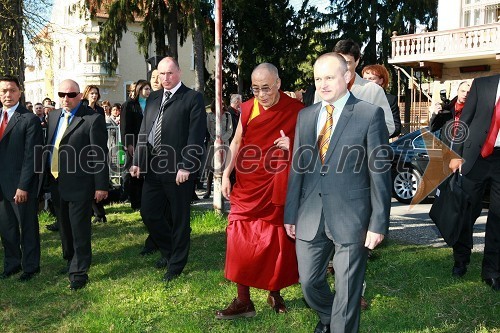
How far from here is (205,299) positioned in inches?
202

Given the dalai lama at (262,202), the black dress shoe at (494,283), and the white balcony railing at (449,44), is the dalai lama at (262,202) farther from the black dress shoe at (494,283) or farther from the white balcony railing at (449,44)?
the white balcony railing at (449,44)

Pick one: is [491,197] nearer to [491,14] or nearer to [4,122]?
[4,122]

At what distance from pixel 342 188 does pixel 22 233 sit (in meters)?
3.88

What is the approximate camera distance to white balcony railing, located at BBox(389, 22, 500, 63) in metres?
21.7

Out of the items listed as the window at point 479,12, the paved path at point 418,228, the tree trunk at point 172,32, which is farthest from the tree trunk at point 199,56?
the paved path at point 418,228

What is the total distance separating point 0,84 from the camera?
5883 mm

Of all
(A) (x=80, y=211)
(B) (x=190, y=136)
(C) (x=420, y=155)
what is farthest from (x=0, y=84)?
(C) (x=420, y=155)

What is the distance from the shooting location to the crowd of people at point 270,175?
3645 mm

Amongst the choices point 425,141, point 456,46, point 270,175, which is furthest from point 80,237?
point 456,46

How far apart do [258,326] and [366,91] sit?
2207 millimetres

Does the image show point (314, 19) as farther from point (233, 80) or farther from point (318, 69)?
point (318, 69)

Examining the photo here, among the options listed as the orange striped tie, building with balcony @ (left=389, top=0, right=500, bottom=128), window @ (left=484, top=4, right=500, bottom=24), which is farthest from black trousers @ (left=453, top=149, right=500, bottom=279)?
window @ (left=484, top=4, right=500, bottom=24)

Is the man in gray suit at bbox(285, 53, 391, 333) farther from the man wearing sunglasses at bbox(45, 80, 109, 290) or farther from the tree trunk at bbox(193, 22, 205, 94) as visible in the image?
the tree trunk at bbox(193, 22, 205, 94)

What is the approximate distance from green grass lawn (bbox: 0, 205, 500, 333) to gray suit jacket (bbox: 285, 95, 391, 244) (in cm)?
111
